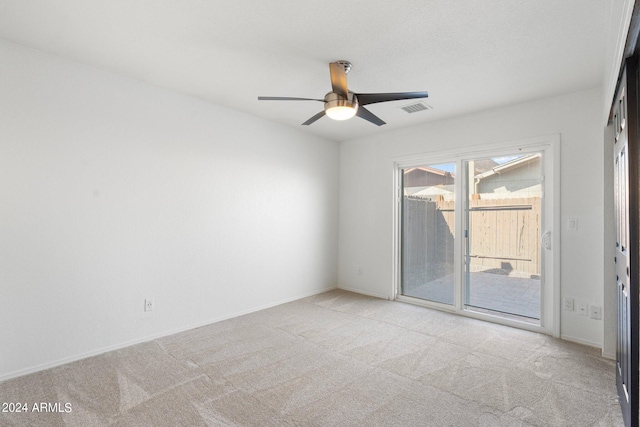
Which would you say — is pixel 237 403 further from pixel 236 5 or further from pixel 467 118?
pixel 467 118

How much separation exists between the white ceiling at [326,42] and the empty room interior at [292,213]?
2cm

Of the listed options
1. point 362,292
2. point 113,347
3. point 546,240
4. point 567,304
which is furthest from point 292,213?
point 567,304

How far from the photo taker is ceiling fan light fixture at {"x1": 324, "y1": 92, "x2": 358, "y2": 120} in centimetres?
245

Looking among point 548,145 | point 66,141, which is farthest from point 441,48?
point 66,141

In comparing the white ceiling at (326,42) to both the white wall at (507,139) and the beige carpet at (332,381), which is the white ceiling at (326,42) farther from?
the beige carpet at (332,381)

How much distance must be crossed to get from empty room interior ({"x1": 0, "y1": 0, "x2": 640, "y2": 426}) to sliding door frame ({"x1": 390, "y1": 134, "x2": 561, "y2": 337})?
24mm

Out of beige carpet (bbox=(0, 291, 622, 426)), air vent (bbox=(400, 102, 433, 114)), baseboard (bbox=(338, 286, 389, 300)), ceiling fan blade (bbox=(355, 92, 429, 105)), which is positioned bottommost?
beige carpet (bbox=(0, 291, 622, 426))

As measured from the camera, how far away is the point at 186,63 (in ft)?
8.82

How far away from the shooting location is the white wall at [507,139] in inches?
120

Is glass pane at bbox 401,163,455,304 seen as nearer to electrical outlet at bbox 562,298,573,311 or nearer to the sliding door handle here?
the sliding door handle

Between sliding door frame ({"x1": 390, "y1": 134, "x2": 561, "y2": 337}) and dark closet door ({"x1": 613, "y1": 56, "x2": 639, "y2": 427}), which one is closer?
dark closet door ({"x1": 613, "y1": 56, "x2": 639, "y2": 427})

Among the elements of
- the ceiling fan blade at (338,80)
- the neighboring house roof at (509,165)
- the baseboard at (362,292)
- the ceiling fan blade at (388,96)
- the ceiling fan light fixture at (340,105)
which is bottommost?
the baseboard at (362,292)

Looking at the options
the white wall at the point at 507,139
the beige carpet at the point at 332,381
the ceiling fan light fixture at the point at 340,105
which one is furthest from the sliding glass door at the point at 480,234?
the ceiling fan light fixture at the point at 340,105

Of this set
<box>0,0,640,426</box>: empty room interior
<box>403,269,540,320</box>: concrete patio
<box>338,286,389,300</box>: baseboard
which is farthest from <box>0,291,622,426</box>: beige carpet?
<box>338,286,389,300</box>: baseboard
